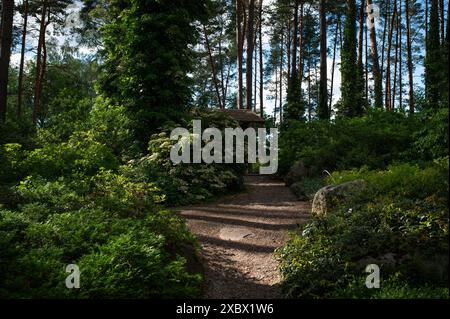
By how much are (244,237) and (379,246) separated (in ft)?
10.7

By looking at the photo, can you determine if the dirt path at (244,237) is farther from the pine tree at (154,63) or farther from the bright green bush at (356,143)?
the pine tree at (154,63)

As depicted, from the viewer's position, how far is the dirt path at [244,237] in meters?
5.65

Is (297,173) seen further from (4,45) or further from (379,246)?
(4,45)

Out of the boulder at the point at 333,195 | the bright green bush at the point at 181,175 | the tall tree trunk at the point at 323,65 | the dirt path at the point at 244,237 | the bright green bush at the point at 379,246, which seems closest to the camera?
the bright green bush at the point at 379,246

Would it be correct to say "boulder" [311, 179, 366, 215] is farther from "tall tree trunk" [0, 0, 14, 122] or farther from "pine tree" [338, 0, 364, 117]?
"pine tree" [338, 0, 364, 117]

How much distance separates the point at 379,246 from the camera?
5.22 m

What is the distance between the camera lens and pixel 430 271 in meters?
4.66

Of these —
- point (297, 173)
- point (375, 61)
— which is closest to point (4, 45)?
point (297, 173)

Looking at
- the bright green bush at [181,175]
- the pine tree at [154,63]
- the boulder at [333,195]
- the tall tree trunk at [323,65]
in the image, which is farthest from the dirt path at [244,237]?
the tall tree trunk at [323,65]

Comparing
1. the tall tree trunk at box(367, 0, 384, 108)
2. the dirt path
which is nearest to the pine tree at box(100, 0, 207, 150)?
the dirt path

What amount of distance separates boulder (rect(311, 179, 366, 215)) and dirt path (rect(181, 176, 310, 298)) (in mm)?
736

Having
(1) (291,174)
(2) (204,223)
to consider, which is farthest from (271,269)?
(1) (291,174)

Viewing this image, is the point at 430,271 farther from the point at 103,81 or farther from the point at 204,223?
the point at 103,81

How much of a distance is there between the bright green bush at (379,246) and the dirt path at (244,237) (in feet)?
1.43
